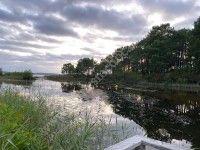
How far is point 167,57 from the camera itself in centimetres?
8731

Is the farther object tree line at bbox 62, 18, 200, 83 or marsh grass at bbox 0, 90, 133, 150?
tree line at bbox 62, 18, 200, 83

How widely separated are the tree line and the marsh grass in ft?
208

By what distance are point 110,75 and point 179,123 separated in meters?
83.0

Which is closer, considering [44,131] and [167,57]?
[44,131]

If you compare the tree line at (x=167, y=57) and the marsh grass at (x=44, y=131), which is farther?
the tree line at (x=167, y=57)

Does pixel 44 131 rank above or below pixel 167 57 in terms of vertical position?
below

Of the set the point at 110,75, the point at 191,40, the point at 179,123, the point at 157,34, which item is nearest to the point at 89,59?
the point at 110,75

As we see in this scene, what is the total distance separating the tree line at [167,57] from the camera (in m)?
76.7

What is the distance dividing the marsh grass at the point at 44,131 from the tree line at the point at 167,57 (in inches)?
2492

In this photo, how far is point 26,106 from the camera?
11516 millimetres

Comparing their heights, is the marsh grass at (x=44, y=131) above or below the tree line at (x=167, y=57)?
below

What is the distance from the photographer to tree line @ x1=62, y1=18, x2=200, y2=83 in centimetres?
7669

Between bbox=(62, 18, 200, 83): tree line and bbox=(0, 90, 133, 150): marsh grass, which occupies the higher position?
bbox=(62, 18, 200, 83): tree line

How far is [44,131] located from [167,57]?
266ft
